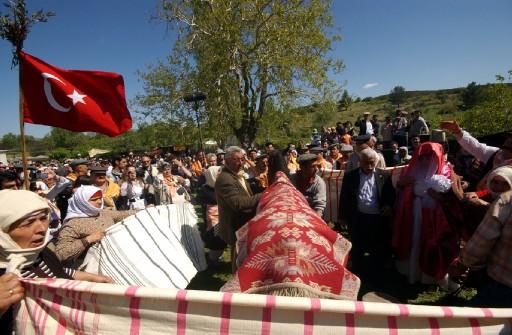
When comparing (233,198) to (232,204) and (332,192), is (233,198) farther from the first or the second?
(332,192)

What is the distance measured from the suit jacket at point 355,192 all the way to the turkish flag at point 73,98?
10.6ft

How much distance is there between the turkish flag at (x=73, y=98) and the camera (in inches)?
154

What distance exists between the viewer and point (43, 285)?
1.56 meters

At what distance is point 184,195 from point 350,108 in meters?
69.5

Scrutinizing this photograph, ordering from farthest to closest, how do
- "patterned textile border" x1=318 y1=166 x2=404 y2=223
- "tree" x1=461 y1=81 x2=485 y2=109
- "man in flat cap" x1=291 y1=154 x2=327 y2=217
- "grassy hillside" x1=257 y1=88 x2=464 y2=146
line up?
"tree" x1=461 y1=81 x2=485 y2=109 < "grassy hillside" x1=257 y1=88 x2=464 y2=146 < "patterned textile border" x1=318 y1=166 x2=404 y2=223 < "man in flat cap" x1=291 y1=154 x2=327 y2=217

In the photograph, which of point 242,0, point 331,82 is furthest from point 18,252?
point 331,82

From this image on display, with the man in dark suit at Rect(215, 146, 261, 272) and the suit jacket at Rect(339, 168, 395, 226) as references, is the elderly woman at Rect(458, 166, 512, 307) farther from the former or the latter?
the suit jacket at Rect(339, 168, 395, 226)

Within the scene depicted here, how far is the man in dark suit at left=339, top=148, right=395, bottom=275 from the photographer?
4.35 m

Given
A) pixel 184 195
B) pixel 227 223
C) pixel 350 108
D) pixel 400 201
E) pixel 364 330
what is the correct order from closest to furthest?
pixel 364 330 → pixel 227 223 → pixel 400 201 → pixel 184 195 → pixel 350 108

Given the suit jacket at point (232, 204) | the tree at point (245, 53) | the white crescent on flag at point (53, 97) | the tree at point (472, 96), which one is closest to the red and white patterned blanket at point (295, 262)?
the suit jacket at point (232, 204)

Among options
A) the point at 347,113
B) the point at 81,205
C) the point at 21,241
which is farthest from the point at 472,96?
the point at 21,241

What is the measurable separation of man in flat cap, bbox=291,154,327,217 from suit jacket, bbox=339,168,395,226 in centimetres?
52

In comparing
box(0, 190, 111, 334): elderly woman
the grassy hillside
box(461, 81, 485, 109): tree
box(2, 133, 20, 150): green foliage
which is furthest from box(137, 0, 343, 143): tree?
box(2, 133, 20, 150): green foliage

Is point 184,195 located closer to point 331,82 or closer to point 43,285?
point 43,285
